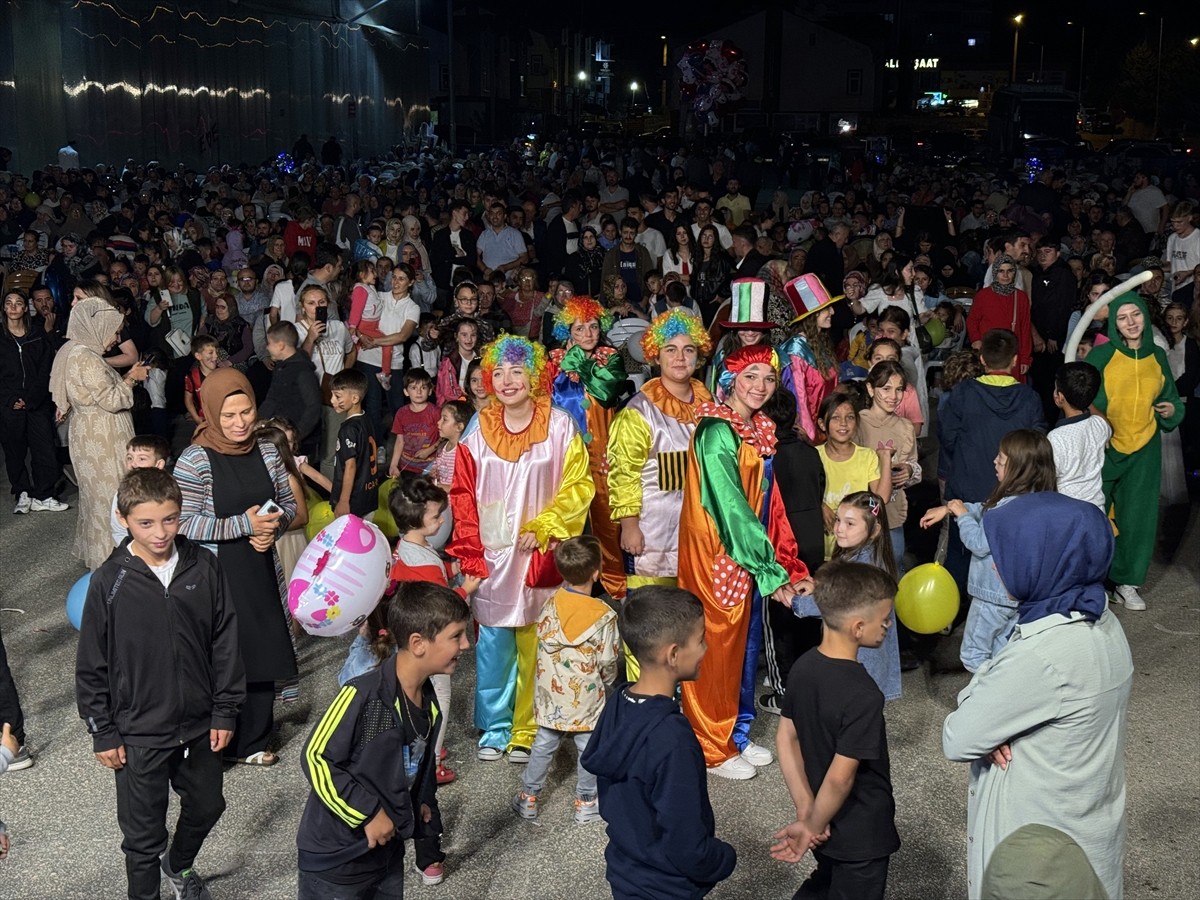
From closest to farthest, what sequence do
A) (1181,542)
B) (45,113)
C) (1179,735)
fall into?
(1179,735)
(1181,542)
(45,113)

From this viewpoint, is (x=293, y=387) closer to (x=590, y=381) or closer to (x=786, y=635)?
(x=590, y=381)

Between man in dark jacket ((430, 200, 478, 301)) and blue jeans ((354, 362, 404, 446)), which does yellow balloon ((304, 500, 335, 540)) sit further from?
man in dark jacket ((430, 200, 478, 301))

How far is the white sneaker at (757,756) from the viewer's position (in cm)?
604

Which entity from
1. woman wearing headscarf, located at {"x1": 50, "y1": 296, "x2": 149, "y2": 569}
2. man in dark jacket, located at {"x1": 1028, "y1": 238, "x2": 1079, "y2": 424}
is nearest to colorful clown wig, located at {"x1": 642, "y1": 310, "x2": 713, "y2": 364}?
woman wearing headscarf, located at {"x1": 50, "y1": 296, "x2": 149, "y2": 569}

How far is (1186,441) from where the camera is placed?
10.8 metres

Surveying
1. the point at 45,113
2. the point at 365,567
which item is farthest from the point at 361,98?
the point at 365,567

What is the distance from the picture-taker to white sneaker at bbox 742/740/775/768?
6039 millimetres

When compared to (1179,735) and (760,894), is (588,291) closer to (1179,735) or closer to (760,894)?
(1179,735)

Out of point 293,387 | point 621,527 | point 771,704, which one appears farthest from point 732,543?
point 293,387

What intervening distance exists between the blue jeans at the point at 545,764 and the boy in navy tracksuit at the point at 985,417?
3.02m

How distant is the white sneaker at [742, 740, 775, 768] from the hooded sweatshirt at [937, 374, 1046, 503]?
85.5 inches

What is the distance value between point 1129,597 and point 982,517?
13.2ft

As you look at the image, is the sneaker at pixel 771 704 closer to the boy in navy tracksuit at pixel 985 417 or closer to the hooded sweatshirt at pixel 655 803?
the boy in navy tracksuit at pixel 985 417

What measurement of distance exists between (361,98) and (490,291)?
3781cm
